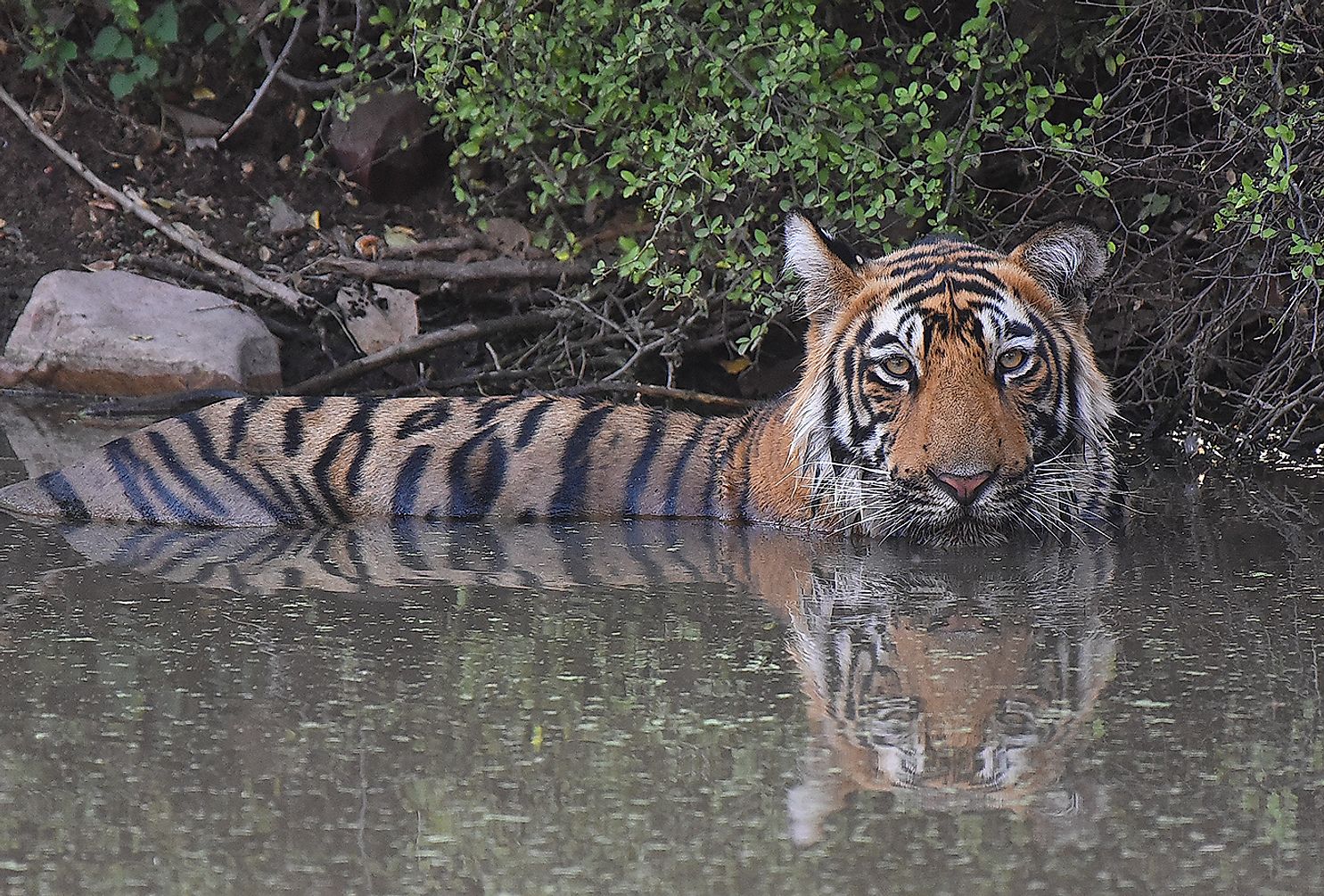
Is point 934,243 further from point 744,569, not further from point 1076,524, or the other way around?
point 744,569

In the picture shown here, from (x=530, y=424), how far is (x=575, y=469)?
20 cm

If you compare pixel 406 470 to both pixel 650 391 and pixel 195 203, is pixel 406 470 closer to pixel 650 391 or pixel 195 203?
pixel 650 391

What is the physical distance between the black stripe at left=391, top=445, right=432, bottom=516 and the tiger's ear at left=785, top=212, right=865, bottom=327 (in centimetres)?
108

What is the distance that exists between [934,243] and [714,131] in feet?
2.90

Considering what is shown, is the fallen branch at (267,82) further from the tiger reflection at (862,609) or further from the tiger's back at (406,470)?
the tiger reflection at (862,609)

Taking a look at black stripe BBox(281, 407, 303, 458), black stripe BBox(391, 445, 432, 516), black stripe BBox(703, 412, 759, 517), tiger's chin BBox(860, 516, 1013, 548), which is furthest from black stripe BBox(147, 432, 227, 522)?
tiger's chin BBox(860, 516, 1013, 548)

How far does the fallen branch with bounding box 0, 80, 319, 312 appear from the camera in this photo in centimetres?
629

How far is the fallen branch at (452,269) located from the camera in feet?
19.9

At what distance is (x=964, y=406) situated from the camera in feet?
12.2

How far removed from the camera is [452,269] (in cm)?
619

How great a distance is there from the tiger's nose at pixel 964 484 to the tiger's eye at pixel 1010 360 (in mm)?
299

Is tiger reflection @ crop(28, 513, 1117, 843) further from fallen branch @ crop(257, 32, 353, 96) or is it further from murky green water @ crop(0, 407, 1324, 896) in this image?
fallen branch @ crop(257, 32, 353, 96)

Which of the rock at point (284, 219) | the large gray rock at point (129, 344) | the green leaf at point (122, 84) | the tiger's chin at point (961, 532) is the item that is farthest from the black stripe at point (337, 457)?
the green leaf at point (122, 84)

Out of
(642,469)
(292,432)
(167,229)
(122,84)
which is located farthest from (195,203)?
(642,469)
